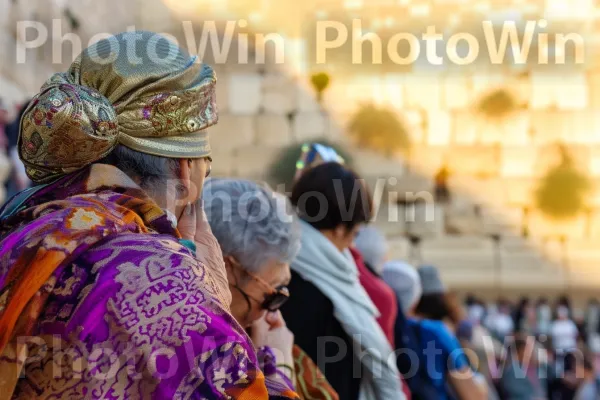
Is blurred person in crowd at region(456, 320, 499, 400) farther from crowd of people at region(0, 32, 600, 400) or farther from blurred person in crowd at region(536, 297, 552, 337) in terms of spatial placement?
blurred person in crowd at region(536, 297, 552, 337)

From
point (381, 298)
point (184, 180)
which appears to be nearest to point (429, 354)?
point (381, 298)

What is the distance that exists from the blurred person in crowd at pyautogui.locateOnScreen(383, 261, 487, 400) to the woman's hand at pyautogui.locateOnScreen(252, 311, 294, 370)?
1.12 meters

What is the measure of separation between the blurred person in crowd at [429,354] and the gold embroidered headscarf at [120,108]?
1825 millimetres

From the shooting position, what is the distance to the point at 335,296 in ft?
8.89

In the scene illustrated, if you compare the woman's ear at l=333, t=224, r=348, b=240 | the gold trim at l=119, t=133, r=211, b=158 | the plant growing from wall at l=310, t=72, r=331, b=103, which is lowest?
the woman's ear at l=333, t=224, r=348, b=240

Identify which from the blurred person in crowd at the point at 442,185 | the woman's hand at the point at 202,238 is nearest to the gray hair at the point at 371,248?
the woman's hand at the point at 202,238

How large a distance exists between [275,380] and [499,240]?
24.5 metres

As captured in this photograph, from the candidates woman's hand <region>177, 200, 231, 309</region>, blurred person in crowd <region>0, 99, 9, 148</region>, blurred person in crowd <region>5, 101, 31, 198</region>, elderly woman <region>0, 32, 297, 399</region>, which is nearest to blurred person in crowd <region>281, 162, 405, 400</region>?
woman's hand <region>177, 200, 231, 309</region>

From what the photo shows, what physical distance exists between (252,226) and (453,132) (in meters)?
24.2

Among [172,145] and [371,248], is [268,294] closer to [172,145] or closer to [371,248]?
[172,145]

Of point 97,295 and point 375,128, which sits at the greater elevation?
Answer: point 375,128

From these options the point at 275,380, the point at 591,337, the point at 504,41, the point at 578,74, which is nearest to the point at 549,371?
the point at 591,337

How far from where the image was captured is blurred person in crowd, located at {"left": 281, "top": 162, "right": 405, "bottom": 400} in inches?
105

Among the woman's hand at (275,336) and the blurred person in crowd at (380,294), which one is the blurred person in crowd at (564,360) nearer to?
the blurred person in crowd at (380,294)
